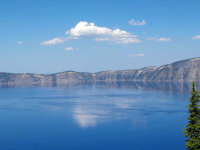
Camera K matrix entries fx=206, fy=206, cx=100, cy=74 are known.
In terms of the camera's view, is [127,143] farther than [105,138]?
No

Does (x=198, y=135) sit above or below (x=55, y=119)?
above

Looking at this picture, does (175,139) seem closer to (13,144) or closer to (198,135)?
(198,135)

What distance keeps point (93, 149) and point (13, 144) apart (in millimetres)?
21880

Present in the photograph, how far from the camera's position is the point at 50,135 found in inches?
2457

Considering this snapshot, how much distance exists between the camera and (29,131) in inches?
2635

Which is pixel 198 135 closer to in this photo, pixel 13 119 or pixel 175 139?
pixel 175 139

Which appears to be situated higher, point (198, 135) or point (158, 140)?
point (198, 135)

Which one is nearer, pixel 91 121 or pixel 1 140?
pixel 1 140

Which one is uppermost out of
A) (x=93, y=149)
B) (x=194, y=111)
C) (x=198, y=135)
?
(x=194, y=111)

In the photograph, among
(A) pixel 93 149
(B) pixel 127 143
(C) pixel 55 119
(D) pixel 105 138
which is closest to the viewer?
(A) pixel 93 149

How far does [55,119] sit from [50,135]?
2278 cm

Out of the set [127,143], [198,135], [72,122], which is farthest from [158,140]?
[72,122]

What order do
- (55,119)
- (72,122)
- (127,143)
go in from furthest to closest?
1. (55,119)
2. (72,122)
3. (127,143)

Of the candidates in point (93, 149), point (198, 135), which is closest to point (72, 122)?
point (93, 149)
